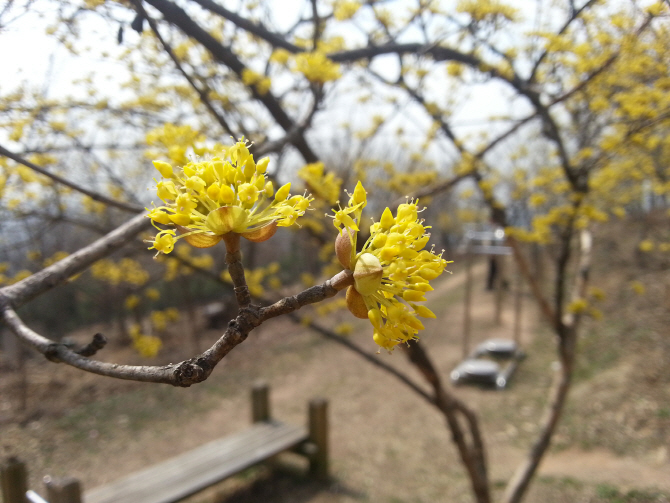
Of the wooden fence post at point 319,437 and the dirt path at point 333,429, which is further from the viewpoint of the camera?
the wooden fence post at point 319,437

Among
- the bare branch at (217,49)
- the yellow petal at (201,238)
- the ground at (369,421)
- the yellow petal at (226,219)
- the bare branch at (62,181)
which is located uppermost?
the bare branch at (217,49)

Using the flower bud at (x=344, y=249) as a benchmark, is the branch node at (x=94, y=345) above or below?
below

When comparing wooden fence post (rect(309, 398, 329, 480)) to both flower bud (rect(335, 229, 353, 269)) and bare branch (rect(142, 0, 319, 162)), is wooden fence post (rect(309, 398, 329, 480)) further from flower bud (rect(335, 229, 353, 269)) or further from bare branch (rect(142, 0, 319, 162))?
flower bud (rect(335, 229, 353, 269))

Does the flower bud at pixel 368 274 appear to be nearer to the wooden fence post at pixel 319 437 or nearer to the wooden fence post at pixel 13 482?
the wooden fence post at pixel 13 482

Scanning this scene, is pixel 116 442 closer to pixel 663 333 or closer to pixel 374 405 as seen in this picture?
pixel 374 405

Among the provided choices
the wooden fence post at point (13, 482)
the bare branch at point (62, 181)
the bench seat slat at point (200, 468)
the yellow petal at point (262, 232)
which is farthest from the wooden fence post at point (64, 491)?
the yellow petal at point (262, 232)

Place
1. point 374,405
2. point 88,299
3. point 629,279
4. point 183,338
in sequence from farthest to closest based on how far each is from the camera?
point 629,279, point 183,338, point 88,299, point 374,405

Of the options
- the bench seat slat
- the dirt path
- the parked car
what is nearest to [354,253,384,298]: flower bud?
the dirt path

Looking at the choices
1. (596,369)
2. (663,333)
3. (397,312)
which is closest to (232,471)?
(397,312)
